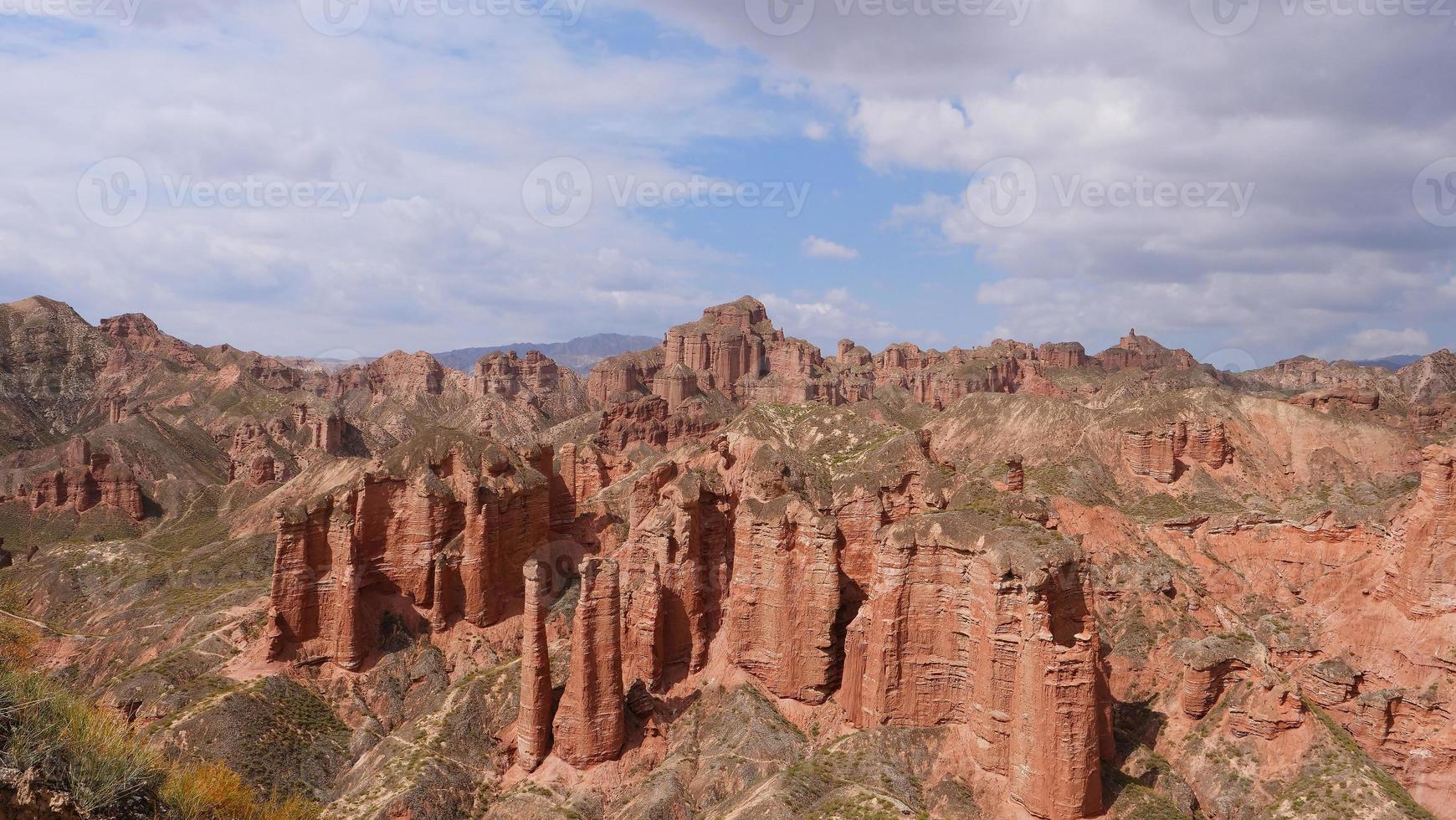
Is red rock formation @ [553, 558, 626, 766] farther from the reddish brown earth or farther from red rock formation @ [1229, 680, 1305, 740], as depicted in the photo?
red rock formation @ [1229, 680, 1305, 740]

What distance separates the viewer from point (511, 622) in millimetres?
52406

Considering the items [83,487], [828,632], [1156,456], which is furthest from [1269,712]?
[83,487]

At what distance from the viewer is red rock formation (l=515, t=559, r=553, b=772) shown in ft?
127

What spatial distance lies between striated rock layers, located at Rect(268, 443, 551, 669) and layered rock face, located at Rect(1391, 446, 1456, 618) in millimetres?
53917

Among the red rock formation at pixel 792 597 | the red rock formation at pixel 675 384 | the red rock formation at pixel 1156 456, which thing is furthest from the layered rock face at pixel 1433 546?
the red rock formation at pixel 675 384

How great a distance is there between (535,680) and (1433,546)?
51394 mm

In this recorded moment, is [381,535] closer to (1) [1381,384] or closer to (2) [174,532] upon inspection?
(2) [174,532]

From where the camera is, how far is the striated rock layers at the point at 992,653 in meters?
31.0

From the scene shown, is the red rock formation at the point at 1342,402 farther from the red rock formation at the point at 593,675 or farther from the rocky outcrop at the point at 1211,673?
the red rock formation at the point at 593,675

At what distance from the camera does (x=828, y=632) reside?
40.4 meters

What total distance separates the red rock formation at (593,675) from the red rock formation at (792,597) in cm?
693

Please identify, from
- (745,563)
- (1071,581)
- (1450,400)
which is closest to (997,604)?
(1071,581)

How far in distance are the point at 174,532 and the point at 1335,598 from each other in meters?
119

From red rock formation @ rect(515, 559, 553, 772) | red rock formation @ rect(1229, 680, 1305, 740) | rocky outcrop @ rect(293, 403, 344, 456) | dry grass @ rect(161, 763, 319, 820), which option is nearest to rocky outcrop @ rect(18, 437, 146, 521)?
rocky outcrop @ rect(293, 403, 344, 456)
